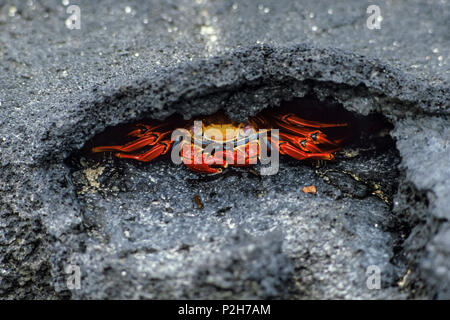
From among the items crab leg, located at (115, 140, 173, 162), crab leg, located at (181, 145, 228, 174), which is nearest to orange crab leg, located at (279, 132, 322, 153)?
crab leg, located at (181, 145, 228, 174)

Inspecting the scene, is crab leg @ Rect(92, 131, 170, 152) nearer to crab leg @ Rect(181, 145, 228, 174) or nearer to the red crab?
the red crab

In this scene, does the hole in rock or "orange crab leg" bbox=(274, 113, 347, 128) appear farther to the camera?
"orange crab leg" bbox=(274, 113, 347, 128)

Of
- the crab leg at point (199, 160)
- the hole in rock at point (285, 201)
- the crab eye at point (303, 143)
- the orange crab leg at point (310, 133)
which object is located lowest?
the hole in rock at point (285, 201)

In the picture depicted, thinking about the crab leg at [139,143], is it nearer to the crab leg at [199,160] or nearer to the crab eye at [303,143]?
the crab leg at [199,160]

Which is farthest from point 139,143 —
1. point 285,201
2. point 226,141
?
point 285,201

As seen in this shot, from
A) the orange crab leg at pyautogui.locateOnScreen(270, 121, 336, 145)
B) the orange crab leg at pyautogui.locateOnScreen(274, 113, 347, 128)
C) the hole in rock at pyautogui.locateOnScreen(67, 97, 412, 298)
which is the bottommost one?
the hole in rock at pyautogui.locateOnScreen(67, 97, 412, 298)

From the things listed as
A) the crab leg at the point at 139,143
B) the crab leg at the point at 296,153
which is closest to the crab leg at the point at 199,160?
the crab leg at the point at 139,143
